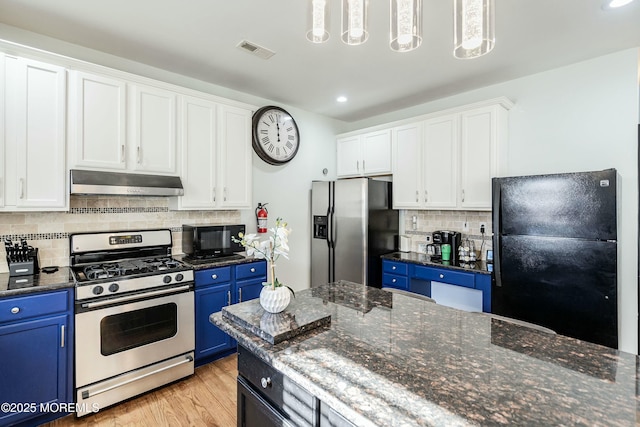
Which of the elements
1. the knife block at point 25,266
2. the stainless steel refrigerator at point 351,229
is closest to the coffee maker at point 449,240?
the stainless steel refrigerator at point 351,229

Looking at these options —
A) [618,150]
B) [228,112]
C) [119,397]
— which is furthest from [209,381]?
[618,150]

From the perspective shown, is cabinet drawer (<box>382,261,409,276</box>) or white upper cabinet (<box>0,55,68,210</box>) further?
cabinet drawer (<box>382,261,409,276</box>)

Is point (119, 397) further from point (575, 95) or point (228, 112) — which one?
point (575, 95)

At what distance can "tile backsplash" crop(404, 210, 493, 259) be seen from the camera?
130 inches

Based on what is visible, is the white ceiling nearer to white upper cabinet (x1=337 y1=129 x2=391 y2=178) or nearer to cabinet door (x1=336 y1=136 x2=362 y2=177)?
white upper cabinet (x1=337 y1=129 x2=391 y2=178)

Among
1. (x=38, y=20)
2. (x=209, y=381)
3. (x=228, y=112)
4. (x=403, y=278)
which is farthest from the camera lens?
(x=403, y=278)

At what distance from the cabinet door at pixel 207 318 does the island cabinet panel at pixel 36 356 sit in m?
0.87

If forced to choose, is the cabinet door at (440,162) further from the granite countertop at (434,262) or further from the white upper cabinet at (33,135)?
the white upper cabinet at (33,135)

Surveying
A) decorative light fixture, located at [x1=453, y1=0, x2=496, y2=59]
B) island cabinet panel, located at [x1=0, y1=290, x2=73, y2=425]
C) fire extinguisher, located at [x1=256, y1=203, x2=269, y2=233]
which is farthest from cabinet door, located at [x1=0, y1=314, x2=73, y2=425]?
decorative light fixture, located at [x1=453, y1=0, x2=496, y2=59]

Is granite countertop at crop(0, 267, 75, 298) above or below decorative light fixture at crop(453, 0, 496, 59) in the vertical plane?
below

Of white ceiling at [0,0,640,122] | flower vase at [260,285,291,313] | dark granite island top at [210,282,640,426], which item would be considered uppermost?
white ceiling at [0,0,640,122]

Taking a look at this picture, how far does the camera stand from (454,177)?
3.28m

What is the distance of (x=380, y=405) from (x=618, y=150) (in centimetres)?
313

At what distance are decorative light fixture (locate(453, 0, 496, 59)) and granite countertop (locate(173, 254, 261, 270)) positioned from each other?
7.97 feet
